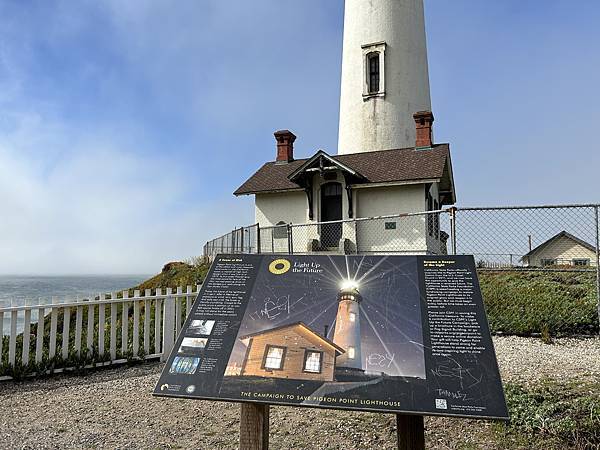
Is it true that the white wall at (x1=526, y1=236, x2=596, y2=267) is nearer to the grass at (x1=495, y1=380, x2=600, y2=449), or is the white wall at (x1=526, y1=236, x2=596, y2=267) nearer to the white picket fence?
the grass at (x1=495, y1=380, x2=600, y2=449)

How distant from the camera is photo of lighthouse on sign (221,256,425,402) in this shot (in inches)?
103

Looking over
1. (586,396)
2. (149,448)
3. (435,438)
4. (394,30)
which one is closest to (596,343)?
(586,396)

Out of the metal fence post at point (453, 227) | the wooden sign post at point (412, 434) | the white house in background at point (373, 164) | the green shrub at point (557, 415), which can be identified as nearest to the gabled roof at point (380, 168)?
the white house in background at point (373, 164)

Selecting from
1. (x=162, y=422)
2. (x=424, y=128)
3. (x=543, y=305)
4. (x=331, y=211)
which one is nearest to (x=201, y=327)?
(x=162, y=422)

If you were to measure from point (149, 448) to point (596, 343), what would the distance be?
7.28 meters

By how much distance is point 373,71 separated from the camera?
21656 millimetres

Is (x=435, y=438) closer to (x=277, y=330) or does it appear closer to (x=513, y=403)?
(x=513, y=403)

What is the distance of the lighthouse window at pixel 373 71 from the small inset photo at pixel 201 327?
784 inches

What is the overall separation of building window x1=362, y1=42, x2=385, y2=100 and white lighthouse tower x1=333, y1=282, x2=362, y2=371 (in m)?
19.3

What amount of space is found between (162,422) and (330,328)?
8.59 ft

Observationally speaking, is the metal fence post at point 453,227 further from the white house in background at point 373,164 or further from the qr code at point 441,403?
the white house in background at point 373,164

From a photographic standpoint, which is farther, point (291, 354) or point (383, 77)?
point (383, 77)

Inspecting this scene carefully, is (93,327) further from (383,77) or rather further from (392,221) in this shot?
(383,77)

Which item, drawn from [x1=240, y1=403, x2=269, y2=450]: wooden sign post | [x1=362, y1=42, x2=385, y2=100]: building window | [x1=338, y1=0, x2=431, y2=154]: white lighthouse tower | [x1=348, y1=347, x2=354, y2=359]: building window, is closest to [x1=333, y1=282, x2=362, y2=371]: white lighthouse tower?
[x1=348, y1=347, x2=354, y2=359]: building window
